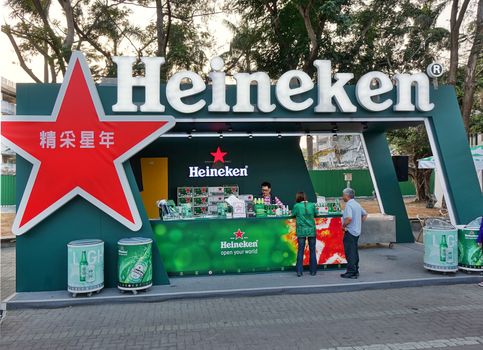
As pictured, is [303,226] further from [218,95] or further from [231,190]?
[231,190]

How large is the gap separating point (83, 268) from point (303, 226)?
399 cm

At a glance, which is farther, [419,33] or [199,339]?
[419,33]

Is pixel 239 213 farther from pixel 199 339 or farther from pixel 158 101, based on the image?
pixel 199 339

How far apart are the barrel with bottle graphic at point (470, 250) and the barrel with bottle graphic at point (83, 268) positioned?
677 centimetres

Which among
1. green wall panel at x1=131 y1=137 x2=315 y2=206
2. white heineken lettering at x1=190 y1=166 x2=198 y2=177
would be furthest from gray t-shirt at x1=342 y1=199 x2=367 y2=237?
white heineken lettering at x1=190 y1=166 x2=198 y2=177

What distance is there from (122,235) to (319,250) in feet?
12.8

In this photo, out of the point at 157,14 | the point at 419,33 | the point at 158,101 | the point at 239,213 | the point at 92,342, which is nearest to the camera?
the point at 92,342

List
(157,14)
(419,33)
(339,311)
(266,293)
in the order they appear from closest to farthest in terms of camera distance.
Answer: (339,311) → (266,293) → (419,33) → (157,14)

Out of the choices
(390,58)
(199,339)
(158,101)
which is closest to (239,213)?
(158,101)

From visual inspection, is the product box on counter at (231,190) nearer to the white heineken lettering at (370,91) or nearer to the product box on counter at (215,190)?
the product box on counter at (215,190)

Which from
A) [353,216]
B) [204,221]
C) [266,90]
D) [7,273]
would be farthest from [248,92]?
[7,273]

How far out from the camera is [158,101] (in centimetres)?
788

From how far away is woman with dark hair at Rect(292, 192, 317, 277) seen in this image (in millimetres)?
8133

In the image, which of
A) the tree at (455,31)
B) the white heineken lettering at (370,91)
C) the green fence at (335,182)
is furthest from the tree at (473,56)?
the green fence at (335,182)
